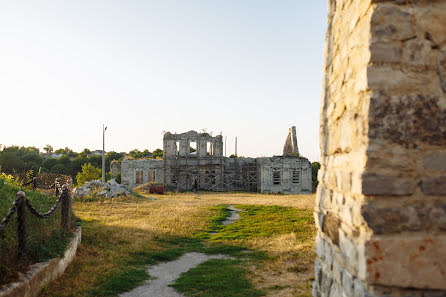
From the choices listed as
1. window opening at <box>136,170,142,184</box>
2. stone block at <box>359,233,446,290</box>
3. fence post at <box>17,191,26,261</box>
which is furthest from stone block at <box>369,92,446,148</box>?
window opening at <box>136,170,142,184</box>

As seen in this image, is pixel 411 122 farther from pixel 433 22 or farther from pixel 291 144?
pixel 291 144

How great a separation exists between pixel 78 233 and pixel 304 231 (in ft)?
19.8

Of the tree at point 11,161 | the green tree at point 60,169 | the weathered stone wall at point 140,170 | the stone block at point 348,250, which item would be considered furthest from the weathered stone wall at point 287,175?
the stone block at point 348,250

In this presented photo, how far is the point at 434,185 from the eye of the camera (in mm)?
2303

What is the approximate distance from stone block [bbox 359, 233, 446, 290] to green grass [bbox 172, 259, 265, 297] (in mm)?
3437

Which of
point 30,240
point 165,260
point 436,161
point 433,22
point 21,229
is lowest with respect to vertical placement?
point 165,260

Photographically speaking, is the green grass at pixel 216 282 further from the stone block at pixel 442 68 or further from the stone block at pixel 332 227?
the stone block at pixel 442 68

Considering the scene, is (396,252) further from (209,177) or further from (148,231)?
(209,177)

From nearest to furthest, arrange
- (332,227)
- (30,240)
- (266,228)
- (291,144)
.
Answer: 1. (332,227)
2. (30,240)
3. (266,228)
4. (291,144)

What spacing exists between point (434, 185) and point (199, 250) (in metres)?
6.81

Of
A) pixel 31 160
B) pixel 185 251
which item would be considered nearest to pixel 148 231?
pixel 185 251

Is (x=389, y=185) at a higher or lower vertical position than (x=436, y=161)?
lower

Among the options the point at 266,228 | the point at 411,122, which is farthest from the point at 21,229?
the point at 266,228

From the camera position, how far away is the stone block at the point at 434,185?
7.54 ft
